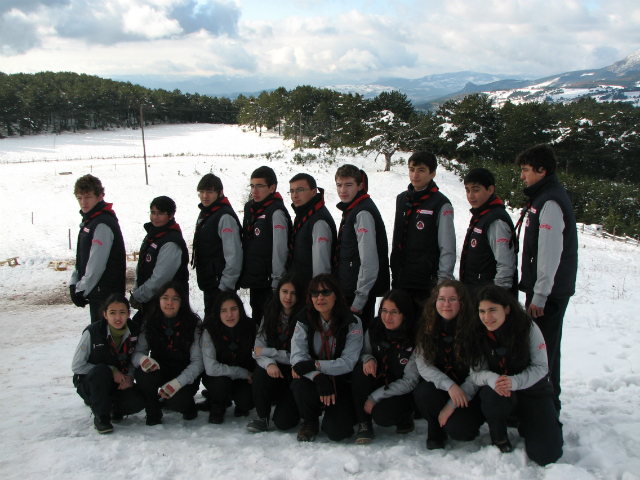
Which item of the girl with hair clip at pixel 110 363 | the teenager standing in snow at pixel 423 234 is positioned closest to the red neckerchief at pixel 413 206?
the teenager standing in snow at pixel 423 234

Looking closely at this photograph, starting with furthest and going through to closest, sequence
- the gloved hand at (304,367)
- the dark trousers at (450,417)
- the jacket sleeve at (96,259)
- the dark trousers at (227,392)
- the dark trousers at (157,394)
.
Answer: the jacket sleeve at (96,259)
the dark trousers at (227,392)
the dark trousers at (157,394)
the gloved hand at (304,367)
the dark trousers at (450,417)

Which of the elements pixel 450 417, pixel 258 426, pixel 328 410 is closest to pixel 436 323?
pixel 450 417

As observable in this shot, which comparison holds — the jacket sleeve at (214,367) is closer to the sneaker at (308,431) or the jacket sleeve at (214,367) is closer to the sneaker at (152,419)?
the sneaker at (152,419)

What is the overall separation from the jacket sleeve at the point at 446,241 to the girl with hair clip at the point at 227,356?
1.87m

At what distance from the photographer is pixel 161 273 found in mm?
4102

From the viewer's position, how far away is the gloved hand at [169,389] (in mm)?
3551

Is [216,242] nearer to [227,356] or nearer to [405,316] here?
[227,356]

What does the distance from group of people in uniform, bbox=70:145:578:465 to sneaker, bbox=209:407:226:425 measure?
2cm

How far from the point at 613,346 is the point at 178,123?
224ft

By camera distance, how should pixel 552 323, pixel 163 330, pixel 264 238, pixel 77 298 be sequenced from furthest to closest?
1. pixel 264 238
2. pixel 77 298
3. pixel 163 330
4. pixel 552 323

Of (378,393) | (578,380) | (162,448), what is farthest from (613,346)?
(162,448)

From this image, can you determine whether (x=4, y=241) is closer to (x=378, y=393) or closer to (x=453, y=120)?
(x=378, y=393)

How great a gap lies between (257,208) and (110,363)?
Answer: 6.41ft

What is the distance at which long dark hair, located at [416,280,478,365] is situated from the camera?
3184 millimetres
